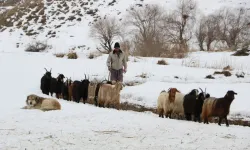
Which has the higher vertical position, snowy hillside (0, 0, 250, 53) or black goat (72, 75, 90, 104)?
snowy hillside (0, 0, 250, 53)

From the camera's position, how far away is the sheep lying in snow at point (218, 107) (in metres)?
10.4

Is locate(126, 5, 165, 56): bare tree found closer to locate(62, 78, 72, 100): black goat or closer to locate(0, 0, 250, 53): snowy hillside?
locate(0, 0, 250, 53): snowy hillside

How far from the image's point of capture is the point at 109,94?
13.2 m

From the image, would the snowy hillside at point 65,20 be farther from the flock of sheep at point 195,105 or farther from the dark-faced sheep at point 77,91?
the flock of sheep at point 195,105

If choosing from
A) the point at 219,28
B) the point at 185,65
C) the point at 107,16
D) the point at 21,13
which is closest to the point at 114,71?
the point at 185,65

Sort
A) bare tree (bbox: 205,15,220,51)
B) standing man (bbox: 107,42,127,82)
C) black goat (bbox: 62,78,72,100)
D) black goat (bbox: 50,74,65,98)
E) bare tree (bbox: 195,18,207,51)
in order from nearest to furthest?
standing man (bbox: 107,42,127,82)
black goat (bbox: 62,78,72,100)
black goat (bbox: 50,74,65,98)
bare tree (bbox: 205,15,220,51)
bare tree (bbox: 195,18,207,51)

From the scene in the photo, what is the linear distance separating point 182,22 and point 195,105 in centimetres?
2409

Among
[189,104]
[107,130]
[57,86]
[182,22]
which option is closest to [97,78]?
[57,86]

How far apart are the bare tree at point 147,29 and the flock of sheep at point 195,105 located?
1713 centimetres

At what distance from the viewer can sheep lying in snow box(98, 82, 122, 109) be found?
13.2m

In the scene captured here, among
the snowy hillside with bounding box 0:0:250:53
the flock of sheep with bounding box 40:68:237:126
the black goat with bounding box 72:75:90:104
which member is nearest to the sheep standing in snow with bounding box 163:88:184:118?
the flock of sheep with bounding box 40:68:237:126

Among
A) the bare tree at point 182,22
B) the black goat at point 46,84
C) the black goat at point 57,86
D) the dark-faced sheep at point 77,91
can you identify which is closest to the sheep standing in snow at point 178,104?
the dark-faced sheep at point 77,91

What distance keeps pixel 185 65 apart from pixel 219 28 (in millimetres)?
10895

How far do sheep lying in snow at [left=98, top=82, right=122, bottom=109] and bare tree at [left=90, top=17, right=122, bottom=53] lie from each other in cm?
2061
